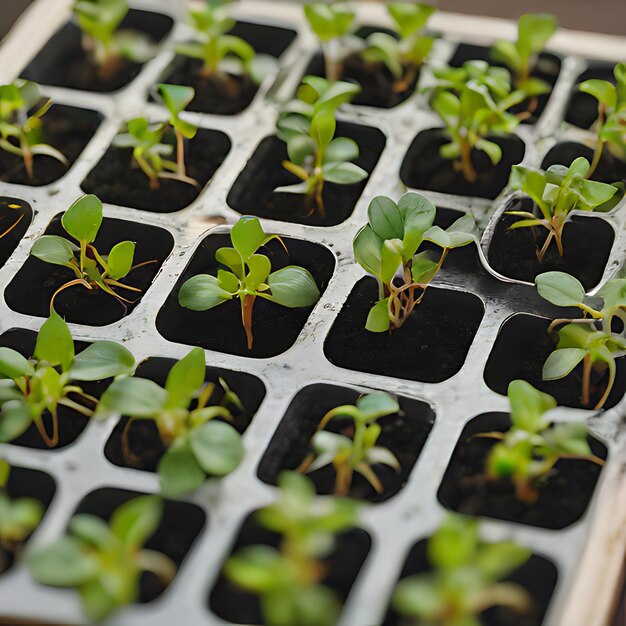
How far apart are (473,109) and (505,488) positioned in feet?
1.39

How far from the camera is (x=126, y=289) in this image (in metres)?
1.08

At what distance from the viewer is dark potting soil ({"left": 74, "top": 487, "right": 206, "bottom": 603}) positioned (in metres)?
0.84

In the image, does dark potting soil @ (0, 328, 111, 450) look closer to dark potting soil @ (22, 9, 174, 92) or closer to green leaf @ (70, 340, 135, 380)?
green leaf @ (70, 340, 135, 380)

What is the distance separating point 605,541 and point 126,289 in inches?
20.0

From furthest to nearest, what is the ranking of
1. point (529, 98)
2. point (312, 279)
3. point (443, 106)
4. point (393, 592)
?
1. point (529, 98)
2. point (443, 106)
3. point (312, 279)
4. point (393, 592)

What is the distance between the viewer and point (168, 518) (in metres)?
0.86

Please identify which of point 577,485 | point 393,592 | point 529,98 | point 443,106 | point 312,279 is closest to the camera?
point 393,592

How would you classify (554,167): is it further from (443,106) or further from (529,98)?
(529,98)

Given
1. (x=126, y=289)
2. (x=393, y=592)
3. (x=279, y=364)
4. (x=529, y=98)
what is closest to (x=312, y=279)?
(x=279, y=364)

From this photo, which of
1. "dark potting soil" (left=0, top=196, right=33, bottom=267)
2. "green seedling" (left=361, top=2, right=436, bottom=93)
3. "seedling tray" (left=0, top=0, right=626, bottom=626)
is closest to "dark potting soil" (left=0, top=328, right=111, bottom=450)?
"seedling tray" (left=0, top=0, right=626, bottom=626)

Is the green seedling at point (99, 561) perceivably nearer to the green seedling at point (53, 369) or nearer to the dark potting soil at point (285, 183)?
the green seedling at point (53, 369)

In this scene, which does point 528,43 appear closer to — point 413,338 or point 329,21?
point 329,21

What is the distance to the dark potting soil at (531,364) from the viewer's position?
38.5 inches

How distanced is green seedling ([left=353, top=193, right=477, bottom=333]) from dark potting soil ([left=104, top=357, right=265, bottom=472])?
0.12 metres
